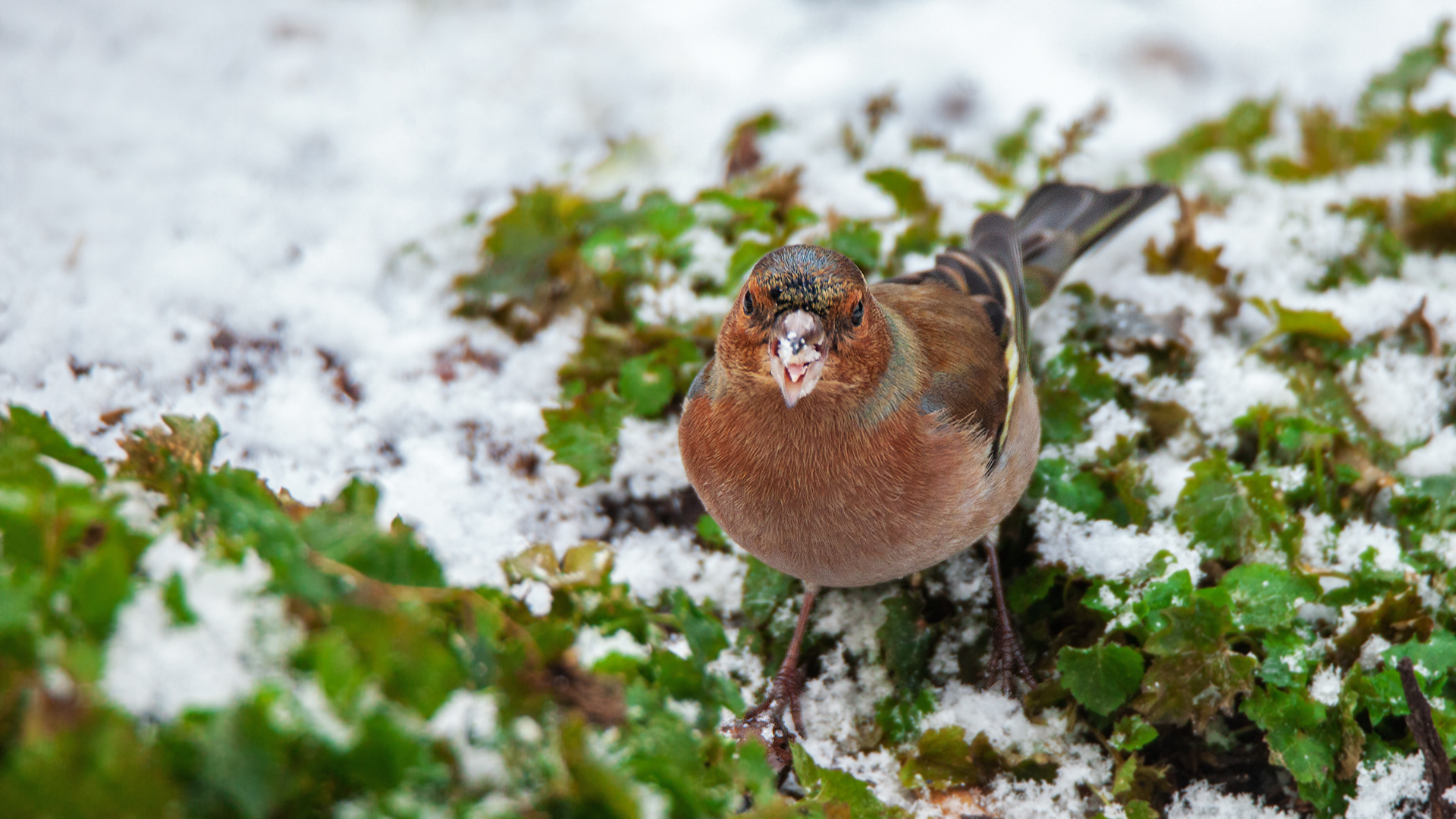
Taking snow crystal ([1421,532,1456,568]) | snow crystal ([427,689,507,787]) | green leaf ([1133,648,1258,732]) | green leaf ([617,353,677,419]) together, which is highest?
green leaf ([617,353,677,419])

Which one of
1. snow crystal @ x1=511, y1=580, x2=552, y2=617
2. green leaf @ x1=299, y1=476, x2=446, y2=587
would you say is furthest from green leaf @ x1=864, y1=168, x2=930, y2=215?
green leaf @ x1=299, y1=476, x2=446, y2=587

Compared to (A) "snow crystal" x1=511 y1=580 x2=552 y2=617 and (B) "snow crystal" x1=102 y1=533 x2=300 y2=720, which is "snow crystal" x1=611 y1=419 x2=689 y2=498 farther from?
(B) "snow crystal" x1=102 y1=533 x2=300 y2=720

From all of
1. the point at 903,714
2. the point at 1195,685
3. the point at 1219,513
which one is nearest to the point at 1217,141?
the point at 1219,513

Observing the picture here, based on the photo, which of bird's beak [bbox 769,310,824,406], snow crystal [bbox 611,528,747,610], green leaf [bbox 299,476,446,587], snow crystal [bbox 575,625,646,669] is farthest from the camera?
Answer: snow crystal [bbox 611,528,747,610]

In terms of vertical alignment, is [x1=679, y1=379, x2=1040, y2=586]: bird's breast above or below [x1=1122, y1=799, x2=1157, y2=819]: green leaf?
above

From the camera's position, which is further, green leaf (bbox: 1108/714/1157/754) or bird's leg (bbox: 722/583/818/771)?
bird's leg (bbox: 722/583/818/771)

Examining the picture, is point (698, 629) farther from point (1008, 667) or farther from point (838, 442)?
point (1008, 667)

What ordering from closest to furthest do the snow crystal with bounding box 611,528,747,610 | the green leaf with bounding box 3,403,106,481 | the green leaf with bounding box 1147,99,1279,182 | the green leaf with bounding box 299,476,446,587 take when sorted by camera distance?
the green leaf with bounding box 299,476,446,587
the green leaf with bounding box 3,403,106,481
the snow crystal with bounding box 611,528,747,610
the green leaf with bounding box 1147,99,1279,182
